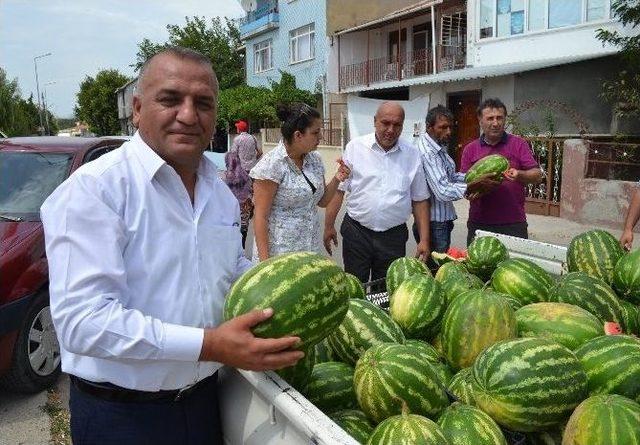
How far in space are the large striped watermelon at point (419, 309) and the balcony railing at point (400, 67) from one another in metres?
21.6

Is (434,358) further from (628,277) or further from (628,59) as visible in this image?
(628,59)

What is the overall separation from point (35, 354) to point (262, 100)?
27.6 metres

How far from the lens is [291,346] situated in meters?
1.81

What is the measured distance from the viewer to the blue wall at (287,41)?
2936cm

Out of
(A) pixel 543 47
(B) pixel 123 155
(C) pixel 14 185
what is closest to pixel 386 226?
(B) pixel 123 155

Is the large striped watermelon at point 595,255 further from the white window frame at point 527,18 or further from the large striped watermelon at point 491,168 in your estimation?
the white window frame at point 527,18

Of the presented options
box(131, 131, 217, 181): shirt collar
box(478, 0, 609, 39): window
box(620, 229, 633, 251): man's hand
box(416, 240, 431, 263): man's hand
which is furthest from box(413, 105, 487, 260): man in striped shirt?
box(478, 0, 609, 39): window

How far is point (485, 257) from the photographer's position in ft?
11.3

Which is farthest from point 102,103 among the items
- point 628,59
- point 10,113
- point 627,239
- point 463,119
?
point 627,239

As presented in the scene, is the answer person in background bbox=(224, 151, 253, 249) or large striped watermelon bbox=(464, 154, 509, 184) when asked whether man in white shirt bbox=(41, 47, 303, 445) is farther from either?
person in background bbox=(224, 151, 253, 249)

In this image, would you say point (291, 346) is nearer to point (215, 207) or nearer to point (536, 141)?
point (215, 207)

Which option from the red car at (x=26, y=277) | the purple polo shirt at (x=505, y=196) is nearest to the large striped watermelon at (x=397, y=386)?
the purple polo shirt at (x=505, y=196)

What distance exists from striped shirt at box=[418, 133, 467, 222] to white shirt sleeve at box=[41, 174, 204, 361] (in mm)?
3654

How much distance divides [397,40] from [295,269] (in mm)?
27863
